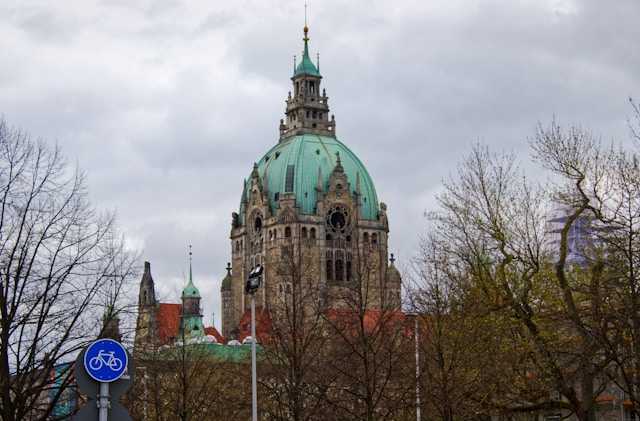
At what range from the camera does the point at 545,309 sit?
34.4m

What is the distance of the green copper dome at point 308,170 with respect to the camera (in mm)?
155750

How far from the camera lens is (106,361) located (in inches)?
532

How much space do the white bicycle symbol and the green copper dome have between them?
140326 millimetres

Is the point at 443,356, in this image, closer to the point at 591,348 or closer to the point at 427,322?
the point at 427,322

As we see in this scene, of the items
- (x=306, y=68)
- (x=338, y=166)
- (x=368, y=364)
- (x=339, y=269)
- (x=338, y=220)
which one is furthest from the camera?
(x=306, y=68)

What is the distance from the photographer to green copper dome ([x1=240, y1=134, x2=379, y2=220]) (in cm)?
15575

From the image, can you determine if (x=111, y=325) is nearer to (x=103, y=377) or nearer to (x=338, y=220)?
(x=103, y=377)

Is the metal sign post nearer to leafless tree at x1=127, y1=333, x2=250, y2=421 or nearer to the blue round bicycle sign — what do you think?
the blue round bicycle sign

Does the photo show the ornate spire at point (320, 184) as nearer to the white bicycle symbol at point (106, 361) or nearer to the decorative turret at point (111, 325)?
the decorative turret at point (111, 325)

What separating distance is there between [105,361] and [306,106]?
6037 inches

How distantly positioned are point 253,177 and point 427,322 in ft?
389

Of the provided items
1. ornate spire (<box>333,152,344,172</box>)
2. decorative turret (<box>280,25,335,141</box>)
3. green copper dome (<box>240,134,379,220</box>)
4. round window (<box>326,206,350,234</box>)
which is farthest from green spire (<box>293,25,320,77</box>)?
round window (<box>326,206,350,234</box>)

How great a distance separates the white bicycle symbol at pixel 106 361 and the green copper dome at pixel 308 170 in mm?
140326

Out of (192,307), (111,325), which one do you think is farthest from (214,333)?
(111,325)
